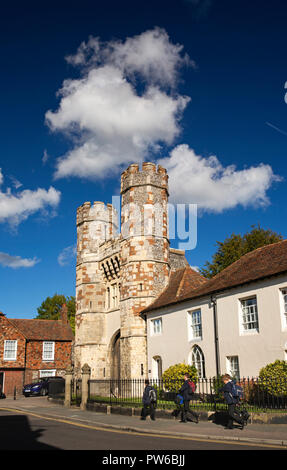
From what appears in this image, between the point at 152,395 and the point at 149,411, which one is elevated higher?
the point at 152,395

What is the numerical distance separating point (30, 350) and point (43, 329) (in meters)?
3.26

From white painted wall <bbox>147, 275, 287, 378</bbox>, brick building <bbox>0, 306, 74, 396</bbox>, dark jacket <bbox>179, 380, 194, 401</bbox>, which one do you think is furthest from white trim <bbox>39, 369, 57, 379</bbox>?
dark jacket <bbox>179, 380, 194, 401</bbox>

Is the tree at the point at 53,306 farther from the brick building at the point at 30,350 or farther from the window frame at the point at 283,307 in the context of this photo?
the window frame at the point at 283,307

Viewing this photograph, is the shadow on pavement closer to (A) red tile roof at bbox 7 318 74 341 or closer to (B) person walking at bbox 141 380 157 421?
(B) person walking at bbox 141 380 157 421

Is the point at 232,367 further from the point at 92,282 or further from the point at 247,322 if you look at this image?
the point at 92,282

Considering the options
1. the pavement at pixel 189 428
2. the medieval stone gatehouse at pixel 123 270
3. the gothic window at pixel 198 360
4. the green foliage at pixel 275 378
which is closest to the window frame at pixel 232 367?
the gothic window at pixel 198 360

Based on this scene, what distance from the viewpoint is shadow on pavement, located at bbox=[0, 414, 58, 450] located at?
9.74 metres

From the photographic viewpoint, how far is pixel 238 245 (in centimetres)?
3419

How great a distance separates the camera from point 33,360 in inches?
1622

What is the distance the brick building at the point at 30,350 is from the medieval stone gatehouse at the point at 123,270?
372 inches

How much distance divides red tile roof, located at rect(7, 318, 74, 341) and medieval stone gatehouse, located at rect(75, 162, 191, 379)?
10756 millimetres

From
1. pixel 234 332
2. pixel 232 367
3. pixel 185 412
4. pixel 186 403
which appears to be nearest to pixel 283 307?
pixel 234 332
